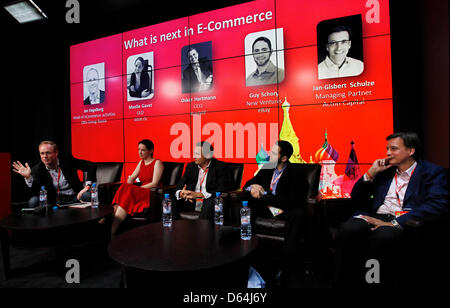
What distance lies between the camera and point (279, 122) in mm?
3527

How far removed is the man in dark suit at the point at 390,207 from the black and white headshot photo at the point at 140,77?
354cm

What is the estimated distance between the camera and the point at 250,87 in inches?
145

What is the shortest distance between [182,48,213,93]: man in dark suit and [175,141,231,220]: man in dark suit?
4.15 feet

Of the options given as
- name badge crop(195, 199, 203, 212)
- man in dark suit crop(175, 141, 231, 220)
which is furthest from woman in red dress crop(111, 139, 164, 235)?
name badge crop(195, 199, 203, 212)

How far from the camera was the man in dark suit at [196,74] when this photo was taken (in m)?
3.94

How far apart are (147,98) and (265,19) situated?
2.22m

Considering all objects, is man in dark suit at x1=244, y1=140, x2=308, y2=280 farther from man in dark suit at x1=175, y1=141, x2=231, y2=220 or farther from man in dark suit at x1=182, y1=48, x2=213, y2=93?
man in dark suit at x1=182, y1=48, x2=213, y2=93

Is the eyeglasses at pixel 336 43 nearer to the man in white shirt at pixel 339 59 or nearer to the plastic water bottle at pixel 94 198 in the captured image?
the man in white shirt at pixel 339 59

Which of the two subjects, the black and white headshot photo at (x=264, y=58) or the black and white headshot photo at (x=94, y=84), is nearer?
the black and white headshot photo at (x=264, y=58)

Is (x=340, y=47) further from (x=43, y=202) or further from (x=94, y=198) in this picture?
(x=43, y=202)

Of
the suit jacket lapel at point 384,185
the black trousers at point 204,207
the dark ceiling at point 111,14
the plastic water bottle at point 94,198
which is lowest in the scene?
the black trousers at point 204,207

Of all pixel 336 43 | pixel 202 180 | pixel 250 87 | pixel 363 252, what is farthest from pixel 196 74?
pixel 363 252

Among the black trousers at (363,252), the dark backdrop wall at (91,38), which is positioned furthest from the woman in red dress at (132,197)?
the black trousers at (363,252)

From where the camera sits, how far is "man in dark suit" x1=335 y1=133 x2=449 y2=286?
1789mm
